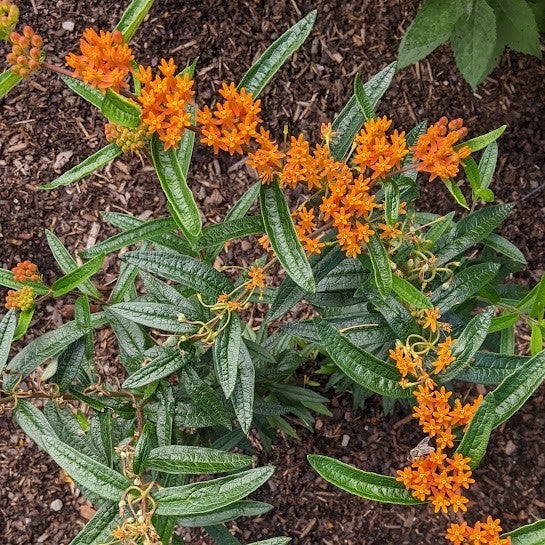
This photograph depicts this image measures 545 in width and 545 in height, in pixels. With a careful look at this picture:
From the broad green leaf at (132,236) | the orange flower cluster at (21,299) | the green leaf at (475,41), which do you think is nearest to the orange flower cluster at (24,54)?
the broad green leaf at (132,236)

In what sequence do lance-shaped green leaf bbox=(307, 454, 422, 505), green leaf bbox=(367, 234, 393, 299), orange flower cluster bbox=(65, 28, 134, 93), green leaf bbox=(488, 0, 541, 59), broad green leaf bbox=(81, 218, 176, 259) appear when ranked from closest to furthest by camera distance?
orange flower cluster bbox=(65, 28, 134, 93) < lance-shaped green leaf bbox=(307, 454, 422, 505) < green leaf bbox=(367, 234, 393, 299) < broad green leaf bbox=(81, 218, 176, 259) < green leaf bbox=(488, 0, 541, 59)

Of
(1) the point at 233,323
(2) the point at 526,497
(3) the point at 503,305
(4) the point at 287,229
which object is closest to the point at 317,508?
(2) the point at 526,497

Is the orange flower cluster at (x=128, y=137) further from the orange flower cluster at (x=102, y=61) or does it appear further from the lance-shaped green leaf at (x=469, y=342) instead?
the lance-shaped green leaf at (x=469, y=342)

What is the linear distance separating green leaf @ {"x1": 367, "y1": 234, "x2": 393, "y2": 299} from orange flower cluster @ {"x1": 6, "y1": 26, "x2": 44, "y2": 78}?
950 millimetres

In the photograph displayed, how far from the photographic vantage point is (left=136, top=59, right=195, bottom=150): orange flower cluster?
1.49m

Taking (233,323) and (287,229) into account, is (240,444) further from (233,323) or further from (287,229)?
(287,229)

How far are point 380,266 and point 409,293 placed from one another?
0.39ft

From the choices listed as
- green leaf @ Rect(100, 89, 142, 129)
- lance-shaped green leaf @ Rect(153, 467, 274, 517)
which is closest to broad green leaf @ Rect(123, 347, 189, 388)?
lance-shaped green leaf @ Rect(153, 467, 274, 517)

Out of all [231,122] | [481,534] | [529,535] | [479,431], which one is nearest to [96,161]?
[231,122]

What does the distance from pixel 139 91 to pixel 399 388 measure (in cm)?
105

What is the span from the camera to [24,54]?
1526 millimetres

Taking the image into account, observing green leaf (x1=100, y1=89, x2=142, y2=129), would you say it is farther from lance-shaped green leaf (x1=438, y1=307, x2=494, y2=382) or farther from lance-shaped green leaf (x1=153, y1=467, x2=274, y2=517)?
lance-shaped green leaf (x1=438, y1=307, x2=494, y2=382)

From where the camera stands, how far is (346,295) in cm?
209

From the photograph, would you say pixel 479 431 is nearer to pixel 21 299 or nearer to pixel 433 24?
pixel 21 299
